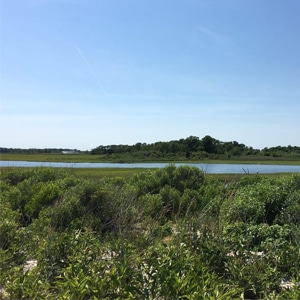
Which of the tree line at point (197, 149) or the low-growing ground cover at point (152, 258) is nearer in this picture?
the low-growing ground cover at point (152, 258)

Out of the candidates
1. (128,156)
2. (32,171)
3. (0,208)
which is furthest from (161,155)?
(0,208)

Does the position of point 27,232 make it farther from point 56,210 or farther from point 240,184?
point 240,184

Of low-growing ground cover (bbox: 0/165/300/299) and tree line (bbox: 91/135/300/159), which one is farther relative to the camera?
tree line (bbox: 91/135/300/159)

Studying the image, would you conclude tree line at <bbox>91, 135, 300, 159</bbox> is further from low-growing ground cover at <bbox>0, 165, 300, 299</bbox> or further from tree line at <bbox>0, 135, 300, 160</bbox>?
low-growing ground cover at <bbox>0, 165, 300, 299</bbox>

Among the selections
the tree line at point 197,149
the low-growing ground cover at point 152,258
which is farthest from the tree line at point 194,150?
the low-growing ground cover at point 152,258

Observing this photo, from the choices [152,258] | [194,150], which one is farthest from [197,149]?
[152,258]

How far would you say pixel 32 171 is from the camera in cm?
1087

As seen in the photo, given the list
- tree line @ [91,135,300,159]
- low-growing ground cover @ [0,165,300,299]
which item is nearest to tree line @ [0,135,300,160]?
tree line @ [91,135,300,159]

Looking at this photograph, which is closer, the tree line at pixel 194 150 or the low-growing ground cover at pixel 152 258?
the low-growing ground cover at pixel 152 258

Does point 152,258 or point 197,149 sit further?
point 197,149

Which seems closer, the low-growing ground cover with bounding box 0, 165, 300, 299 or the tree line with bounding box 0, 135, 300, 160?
the low-growing ground cover with bounding box 0, 165, 300, 299

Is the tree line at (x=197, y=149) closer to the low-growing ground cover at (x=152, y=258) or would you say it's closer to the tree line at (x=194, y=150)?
the tree line at (x=194, y=150)

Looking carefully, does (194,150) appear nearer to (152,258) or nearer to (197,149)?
(197,149)

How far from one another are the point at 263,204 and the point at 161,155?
198 feet
